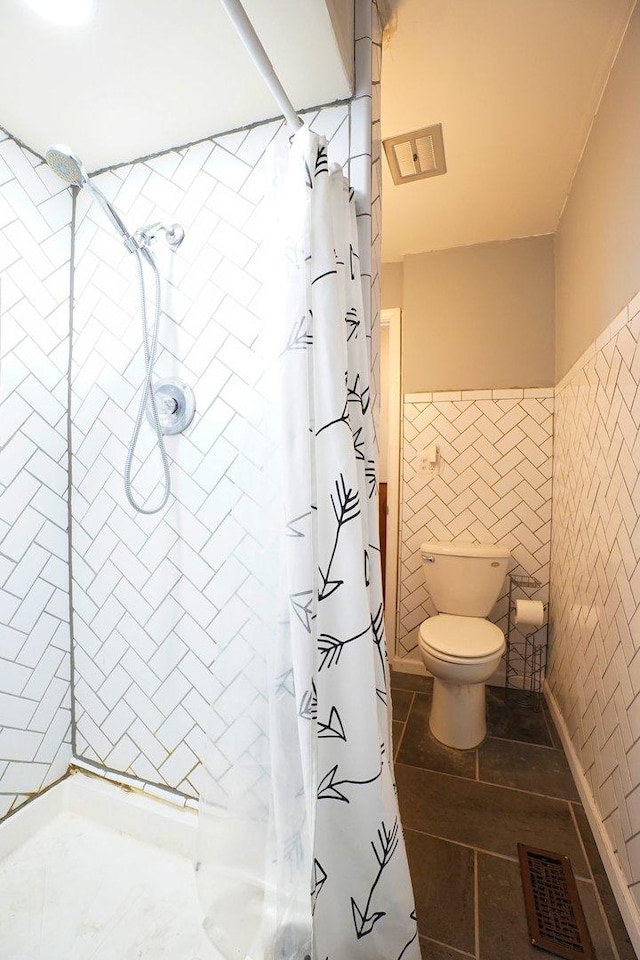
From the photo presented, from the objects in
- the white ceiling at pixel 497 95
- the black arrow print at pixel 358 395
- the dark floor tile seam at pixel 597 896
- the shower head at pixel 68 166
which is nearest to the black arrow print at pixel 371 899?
the dark floor tile seam at pixel 597 896

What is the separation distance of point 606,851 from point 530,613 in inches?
34.9

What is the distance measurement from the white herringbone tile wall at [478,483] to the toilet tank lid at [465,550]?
0.34 feet

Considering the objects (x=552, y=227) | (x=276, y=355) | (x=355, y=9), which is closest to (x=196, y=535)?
(x=276, y=355)

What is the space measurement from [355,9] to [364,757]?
184 cm

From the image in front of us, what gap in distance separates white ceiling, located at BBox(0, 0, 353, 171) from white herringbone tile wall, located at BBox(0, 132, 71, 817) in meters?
0.21

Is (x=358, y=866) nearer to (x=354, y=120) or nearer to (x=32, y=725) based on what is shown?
(x=32, y=725)

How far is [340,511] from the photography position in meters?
0.89

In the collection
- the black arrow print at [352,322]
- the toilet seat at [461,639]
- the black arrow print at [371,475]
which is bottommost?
the toilet seat at [461,639]

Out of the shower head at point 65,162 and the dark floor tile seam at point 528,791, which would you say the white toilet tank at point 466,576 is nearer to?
the dark floor tile seam at point 528,791

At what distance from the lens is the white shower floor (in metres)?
1.01

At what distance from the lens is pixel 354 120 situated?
1.10 meters

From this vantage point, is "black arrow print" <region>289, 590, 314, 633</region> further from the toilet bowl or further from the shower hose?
the toilet bowl

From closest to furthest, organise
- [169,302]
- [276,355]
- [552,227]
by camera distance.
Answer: [276,355] → [169,302] → [552,227]

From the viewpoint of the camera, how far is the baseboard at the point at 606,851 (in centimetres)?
104
